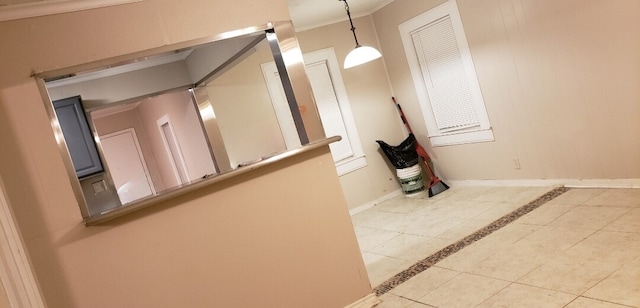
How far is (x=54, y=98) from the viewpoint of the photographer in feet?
12.0

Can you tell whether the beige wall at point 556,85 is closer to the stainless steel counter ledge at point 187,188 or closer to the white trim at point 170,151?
the stainless steel counter ledge at point 187,188

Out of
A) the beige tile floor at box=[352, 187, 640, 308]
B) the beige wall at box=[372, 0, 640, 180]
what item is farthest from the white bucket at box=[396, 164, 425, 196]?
the beige tile floor at box=[352, 187, 640, 308]

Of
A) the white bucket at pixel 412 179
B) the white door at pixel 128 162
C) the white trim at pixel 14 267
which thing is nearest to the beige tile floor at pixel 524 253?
the white bucket at pixel 412 179

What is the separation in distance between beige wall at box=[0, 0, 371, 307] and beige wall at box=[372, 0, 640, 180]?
2.28m

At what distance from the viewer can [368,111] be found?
17.3 feet

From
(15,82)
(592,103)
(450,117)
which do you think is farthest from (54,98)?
(592,103)

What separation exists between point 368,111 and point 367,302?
3.08 meters

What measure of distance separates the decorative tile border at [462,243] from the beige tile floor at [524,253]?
0.19 feet

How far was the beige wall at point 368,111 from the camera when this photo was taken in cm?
511

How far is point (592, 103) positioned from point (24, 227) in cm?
383

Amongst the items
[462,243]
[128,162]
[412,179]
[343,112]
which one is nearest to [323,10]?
[343,112]

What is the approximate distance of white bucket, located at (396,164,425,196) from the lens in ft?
16.6

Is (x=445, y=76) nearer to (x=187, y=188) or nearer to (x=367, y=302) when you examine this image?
(x=367, y=302)

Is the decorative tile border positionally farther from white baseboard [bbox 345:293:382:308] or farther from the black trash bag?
the black trash bag
